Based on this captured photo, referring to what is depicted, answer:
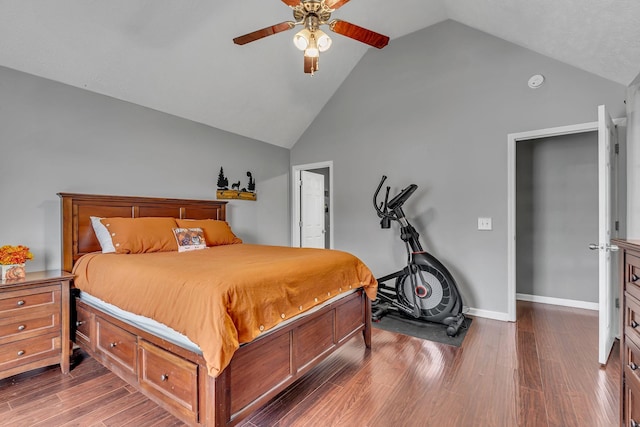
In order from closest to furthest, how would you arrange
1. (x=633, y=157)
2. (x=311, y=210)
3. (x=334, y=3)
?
1. (x=334, y=3)
2. (x=633, y=157)
3. (x=311, y=210)

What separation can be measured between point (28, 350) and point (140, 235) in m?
1.09

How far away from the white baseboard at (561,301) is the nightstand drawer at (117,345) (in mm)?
4670

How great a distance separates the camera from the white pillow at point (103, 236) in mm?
2668

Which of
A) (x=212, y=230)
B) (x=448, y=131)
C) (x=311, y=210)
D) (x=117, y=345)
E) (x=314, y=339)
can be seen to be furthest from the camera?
(x=311, y=210)

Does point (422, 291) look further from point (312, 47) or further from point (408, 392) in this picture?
point (312, 47)

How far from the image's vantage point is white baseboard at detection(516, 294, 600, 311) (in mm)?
3791

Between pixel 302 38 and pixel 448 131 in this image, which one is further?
pixel 448 131

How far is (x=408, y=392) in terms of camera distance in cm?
206

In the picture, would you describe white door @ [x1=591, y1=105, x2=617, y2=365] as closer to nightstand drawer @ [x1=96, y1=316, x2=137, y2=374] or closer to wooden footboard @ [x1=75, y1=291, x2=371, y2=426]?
wooden footboard @ [x1=75, y1=291, x2=371, y2=426]

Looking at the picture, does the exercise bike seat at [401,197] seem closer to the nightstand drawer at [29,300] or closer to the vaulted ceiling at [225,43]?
the vaulted ceiling at [225,43]

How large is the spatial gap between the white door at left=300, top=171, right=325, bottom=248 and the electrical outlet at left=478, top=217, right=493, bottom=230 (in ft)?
9.22

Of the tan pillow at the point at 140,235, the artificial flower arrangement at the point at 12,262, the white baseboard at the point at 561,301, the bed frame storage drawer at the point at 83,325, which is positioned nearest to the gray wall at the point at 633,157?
the white baseboard at the point at 561,301

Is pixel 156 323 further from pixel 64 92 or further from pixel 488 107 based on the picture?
pixel 488 107

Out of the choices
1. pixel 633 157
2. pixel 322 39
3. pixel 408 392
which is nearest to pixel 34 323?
pixel 408 392
